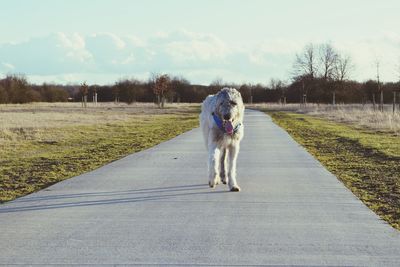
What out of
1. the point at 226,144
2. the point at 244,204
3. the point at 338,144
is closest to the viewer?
the point at 244,204

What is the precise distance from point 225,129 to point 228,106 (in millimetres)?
450

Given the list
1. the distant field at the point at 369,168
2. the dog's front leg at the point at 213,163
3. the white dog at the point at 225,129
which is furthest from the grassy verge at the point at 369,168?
the dog's front leg at the point at 213,163

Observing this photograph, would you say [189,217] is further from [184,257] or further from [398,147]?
[398,147]

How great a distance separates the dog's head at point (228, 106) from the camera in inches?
322

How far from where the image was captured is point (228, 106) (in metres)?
8.16

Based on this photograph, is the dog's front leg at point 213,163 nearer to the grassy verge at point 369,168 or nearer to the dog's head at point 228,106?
the dog's head at point 228,106

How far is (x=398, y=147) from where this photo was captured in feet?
56.1

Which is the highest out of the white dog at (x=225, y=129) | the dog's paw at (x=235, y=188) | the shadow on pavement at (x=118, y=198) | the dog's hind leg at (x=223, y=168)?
the white dog at (x=225, y=129)

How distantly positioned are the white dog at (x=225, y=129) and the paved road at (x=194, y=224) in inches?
14.0

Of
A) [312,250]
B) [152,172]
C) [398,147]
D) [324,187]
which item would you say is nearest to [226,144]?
[324,187]

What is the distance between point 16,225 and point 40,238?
2.70 ft

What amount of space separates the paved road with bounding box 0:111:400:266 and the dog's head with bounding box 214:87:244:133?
4.08 feet

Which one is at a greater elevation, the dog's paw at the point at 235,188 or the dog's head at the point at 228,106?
the dog's head at the point at 228,106

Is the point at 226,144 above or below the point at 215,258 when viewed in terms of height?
above
